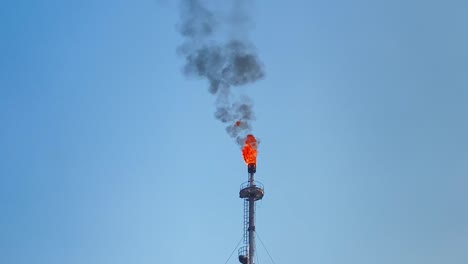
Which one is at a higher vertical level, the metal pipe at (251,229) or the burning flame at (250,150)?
the burning flame at (250,150)

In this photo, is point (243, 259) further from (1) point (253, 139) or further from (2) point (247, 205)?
(1) point (253, 139)

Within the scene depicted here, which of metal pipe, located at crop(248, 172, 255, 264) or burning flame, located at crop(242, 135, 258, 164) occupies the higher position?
burning flame, located at crop(242, 135, 258, 164)

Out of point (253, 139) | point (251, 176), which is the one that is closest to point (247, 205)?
point (251, 176)

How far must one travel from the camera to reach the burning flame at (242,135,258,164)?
5391 cm

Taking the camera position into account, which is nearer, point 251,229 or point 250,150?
point 251,229

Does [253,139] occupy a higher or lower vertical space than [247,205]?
higher

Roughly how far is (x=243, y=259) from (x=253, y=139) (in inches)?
447

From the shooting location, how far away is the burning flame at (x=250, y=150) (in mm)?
53906

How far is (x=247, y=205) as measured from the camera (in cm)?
5206

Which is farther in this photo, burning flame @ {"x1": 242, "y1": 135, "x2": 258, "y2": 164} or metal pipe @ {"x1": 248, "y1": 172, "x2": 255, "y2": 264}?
burning flame @ {"x1": 242, "y1": 135, "x2": 258, "y2": 164}

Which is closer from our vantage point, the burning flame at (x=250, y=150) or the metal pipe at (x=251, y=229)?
the metal pipe at (x=251, y=229)

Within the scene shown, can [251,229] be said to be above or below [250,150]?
below

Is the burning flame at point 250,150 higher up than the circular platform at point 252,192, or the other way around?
the burning flame at point 250,150

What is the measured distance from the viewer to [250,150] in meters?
54.2
